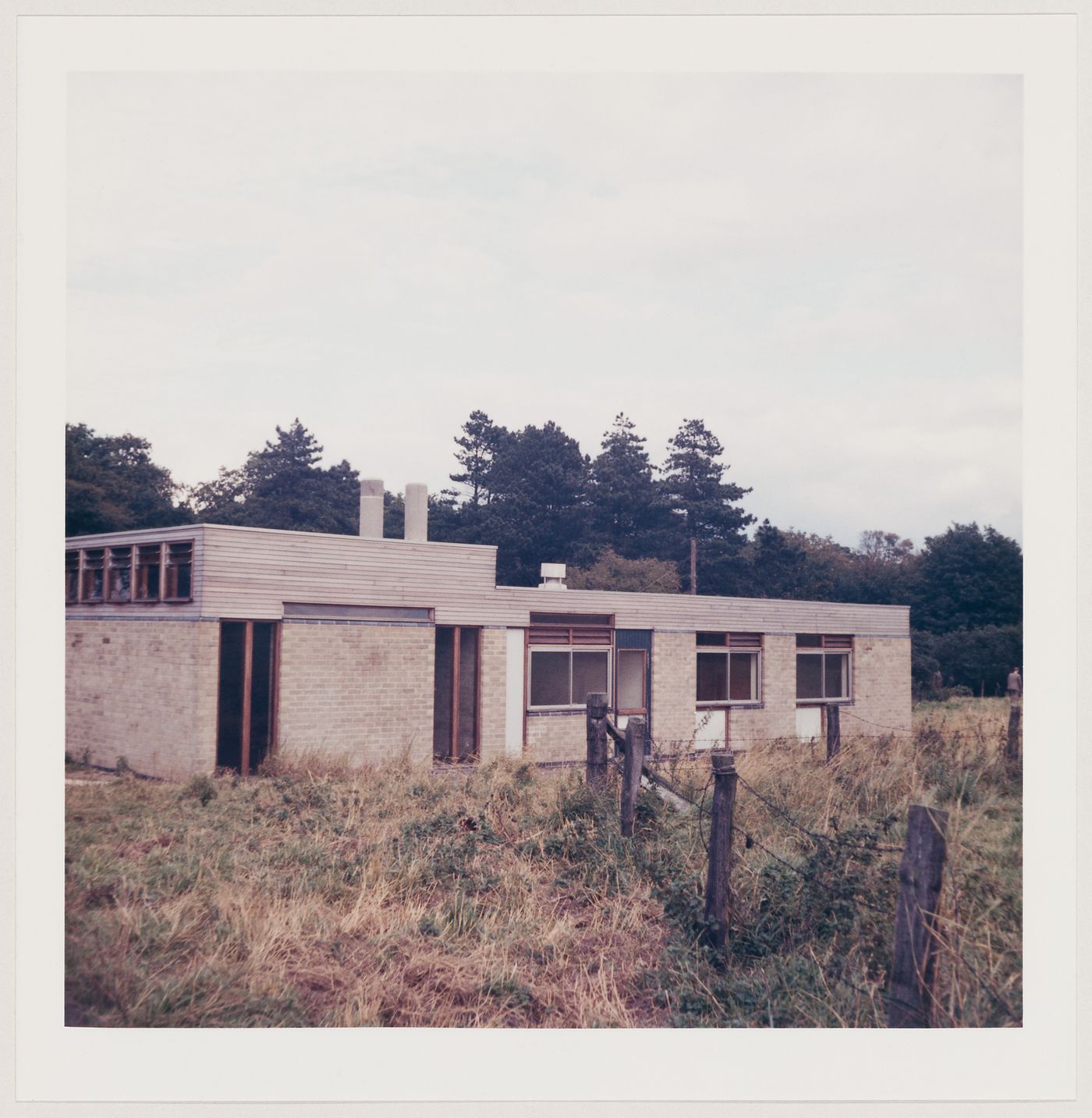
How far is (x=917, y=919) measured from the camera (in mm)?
4410

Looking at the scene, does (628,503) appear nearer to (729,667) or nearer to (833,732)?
(729,667)

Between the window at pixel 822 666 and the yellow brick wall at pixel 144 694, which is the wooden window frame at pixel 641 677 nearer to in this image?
the window at pixel 822 666

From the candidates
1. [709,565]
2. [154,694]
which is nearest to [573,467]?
[709,565]

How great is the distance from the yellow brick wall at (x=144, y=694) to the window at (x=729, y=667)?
32.0 feet

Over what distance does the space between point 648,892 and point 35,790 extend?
3962 mm

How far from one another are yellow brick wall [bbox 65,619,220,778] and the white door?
12.5 metres

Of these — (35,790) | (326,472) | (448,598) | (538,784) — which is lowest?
(538,784)

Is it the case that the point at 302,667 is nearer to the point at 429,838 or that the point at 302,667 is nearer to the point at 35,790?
the point at 429,838

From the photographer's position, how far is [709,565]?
4022 centimetres

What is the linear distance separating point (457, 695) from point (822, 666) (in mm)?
8979

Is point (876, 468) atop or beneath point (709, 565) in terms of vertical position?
atop

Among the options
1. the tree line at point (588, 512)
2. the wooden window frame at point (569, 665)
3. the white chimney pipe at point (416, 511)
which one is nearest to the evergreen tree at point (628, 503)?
the tree line at point (588, 512)

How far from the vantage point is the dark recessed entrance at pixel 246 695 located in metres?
13.2

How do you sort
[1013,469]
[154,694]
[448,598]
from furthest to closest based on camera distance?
[448,598]
[154,694]
[1013,469]
